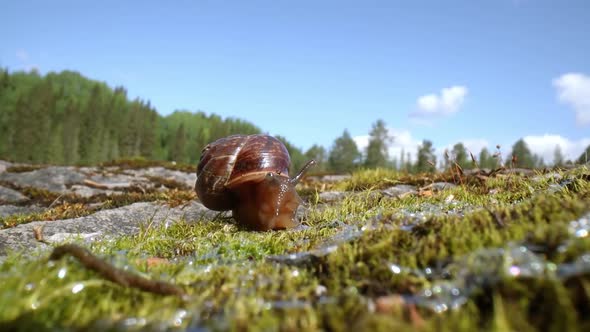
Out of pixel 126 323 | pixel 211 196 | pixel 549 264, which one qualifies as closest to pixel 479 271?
pixel 549 264

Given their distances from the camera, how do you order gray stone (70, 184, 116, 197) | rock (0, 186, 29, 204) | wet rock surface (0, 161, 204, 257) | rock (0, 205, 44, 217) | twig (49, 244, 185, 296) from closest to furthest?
twig (49, 244, 185, 296)
wet rock surface (0, 161, 204, 257)
rock (0, 205, 44, 217)
rock (0, 186, 29, 204)
gray stone (70, 184, 116, 197)

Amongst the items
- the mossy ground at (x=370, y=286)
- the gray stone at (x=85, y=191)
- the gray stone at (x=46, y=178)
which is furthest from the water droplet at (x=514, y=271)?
the gray stone at (x=46, y=178)

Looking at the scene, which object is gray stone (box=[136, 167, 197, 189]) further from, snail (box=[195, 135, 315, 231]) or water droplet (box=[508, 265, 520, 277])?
water droplet (box=[508, 265, 520, 277])

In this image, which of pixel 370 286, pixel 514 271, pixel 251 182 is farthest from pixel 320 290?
pixel 251 182

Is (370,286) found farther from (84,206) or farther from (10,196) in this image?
(10,196)

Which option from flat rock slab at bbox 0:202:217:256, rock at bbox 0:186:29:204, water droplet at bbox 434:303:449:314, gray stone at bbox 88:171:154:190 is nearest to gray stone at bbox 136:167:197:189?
gray stone at bbox 88:171:154:190

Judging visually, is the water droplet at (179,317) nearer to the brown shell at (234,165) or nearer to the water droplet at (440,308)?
the water droplet at (440,308)
